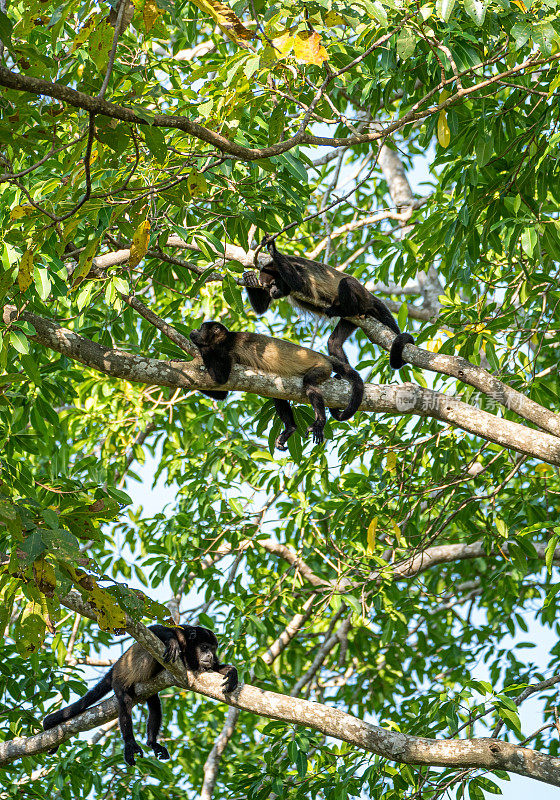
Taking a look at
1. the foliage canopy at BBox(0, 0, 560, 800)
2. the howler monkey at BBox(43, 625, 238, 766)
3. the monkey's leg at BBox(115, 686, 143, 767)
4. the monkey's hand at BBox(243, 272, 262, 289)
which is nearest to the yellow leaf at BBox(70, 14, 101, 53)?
the foliage canopy at BBox(0, 0, 560, 800)

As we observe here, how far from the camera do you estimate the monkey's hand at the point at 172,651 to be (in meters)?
4.40

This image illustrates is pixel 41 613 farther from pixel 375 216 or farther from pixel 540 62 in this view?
pixel 375 216

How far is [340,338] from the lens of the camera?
6.26 meters

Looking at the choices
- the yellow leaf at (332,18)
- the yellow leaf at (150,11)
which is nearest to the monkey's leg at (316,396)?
the yellow leaf at (332,18)

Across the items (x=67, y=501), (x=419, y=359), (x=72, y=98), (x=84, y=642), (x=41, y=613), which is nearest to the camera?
(x=72, y=98)

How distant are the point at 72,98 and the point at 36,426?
133 inches

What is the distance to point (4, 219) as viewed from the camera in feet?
16.9

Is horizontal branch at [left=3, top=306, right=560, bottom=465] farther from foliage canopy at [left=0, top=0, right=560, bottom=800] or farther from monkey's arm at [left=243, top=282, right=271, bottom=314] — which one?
monkey's arm at [left=243, top=282, right=271, bottom=314]

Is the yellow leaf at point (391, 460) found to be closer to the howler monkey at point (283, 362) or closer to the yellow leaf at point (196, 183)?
the howler monkey at point (283, 362)

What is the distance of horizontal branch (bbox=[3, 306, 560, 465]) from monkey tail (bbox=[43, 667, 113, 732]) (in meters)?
2.78

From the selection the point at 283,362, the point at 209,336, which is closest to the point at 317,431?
the point at 283,362

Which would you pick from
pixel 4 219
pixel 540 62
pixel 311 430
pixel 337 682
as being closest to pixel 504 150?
pixel 540 62

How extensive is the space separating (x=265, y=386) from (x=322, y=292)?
5.86ft

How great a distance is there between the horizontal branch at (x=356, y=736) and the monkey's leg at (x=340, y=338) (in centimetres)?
253
